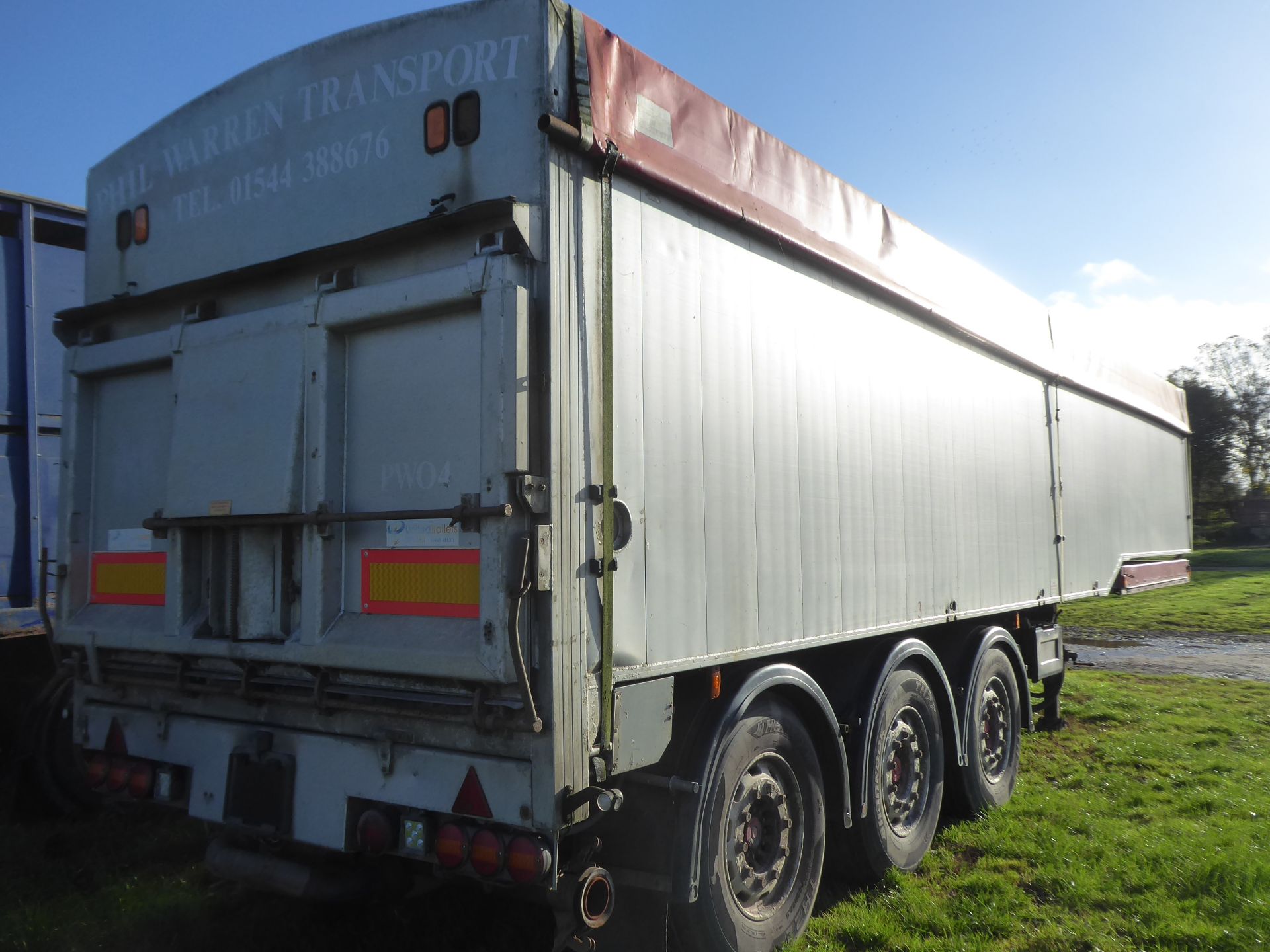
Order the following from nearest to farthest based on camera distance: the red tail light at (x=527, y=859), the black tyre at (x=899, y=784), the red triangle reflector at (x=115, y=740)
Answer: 1. the red tail light at (x=527, y=859)
2. the red triangle reflector at (x=115, y=740)
3. the black tyre at (x=899, y=784)

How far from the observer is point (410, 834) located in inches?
119

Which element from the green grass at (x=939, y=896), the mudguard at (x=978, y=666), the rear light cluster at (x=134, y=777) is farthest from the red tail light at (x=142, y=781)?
the mudguard at (x=978, y=666)

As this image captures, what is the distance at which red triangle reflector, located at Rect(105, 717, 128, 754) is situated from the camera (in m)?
3.96

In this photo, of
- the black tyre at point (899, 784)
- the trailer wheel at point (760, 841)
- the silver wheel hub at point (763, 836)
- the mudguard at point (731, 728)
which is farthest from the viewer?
the black tyre at point (899, 784)

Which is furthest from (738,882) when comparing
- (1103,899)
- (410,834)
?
(1103,899)

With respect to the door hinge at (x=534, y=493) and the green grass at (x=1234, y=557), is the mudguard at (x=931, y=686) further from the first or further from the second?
the green grass at (x=1234, y=557)

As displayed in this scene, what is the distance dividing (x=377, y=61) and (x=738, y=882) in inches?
133

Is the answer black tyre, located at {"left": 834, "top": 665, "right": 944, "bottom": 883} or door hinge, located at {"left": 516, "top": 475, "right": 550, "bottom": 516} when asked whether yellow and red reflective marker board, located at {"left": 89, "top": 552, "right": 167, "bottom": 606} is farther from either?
black tyre, located at {"left": 834, "top": 665, "right": 944, "bottom": 883}

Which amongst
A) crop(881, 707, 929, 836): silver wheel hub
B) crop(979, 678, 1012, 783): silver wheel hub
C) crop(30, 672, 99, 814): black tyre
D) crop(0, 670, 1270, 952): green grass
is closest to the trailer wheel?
crop(0, 670, 1270, 952): green grass

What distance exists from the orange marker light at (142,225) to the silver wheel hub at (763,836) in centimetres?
347

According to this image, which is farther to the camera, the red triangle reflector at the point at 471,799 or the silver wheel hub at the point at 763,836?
the silver wheel hub at the point at 763,836

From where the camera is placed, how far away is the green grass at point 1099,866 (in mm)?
4191

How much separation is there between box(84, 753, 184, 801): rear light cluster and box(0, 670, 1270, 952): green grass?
2.01 feet

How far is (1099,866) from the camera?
5008 mm
